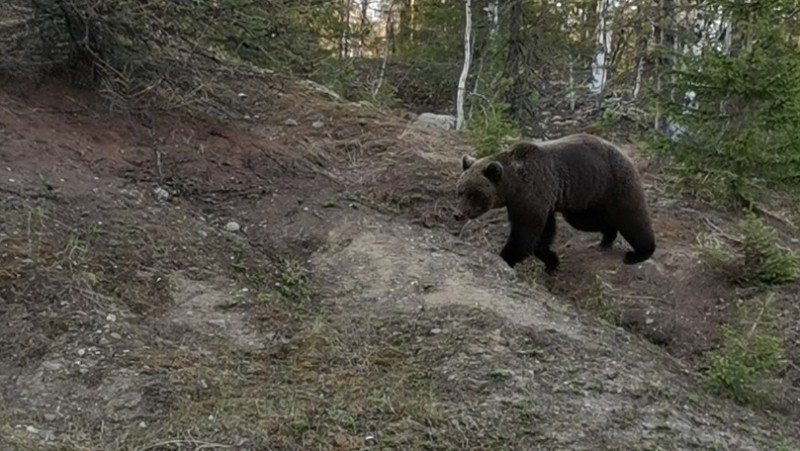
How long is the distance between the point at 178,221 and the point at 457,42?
12.6m

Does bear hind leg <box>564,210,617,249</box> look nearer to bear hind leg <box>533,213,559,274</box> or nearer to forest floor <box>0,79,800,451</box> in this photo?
forest floor <box>0,79,800,451</box>

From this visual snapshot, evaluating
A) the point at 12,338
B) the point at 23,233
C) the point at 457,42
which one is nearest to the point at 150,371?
the point at 12,338

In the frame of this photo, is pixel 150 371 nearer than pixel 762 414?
Yes

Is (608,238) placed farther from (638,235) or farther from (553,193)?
(553,193)

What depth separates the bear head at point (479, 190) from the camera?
21.4ft

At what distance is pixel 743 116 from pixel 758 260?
134 centimetres

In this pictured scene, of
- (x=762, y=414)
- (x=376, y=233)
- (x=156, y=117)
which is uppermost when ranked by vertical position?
(x=156, y=117)

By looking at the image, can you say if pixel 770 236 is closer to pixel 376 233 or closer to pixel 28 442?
pixel 376 233

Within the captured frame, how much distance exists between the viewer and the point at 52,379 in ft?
13.7

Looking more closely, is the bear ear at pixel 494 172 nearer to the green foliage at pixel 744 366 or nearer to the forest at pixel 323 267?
the forest at pixel 323 267

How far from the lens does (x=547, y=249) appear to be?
22.6ft

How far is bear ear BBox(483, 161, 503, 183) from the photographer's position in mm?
6422

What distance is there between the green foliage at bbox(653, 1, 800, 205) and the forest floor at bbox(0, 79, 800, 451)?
474mm

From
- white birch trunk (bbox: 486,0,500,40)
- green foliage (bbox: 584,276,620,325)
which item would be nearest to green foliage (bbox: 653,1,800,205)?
green foliage (bbox: 584,276,620,325)
